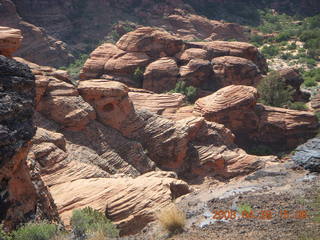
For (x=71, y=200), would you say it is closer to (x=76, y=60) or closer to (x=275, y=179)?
(x=275, y=179)

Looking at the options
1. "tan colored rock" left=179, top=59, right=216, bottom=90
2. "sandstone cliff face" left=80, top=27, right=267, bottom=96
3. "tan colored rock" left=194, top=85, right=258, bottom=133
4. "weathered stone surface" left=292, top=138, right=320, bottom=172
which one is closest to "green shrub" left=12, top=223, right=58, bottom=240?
"weathered stone surface" left=292, top=138, right=320, bottom=172

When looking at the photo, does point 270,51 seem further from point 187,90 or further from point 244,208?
point 244,208

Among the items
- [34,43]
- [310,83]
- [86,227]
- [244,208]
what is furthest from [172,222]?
[34,43]

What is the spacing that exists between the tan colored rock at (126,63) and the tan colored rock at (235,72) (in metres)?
5.58

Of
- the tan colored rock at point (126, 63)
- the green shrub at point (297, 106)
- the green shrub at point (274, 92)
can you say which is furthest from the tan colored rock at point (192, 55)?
the green shrub at point (297, 106)

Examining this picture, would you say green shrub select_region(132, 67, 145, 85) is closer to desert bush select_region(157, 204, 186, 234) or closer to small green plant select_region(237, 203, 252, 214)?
small green plant select_region(237, 203, 252, 214)

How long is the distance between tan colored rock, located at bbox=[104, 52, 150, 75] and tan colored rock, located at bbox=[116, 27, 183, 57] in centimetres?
60

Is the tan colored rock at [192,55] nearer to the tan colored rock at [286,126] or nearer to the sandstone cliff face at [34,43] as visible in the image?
the tan colored rock at [286,126]

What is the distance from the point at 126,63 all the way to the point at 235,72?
8.38m

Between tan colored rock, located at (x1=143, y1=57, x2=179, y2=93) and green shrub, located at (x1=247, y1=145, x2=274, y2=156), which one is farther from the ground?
tan colored rock, located at (x1=143, y1=57, x2=179, y2=93)

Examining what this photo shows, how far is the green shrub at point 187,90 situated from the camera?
24234mm

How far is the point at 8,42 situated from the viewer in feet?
33.4

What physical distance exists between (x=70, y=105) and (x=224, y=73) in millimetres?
15164

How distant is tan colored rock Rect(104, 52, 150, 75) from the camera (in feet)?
83.9
